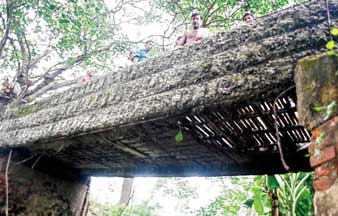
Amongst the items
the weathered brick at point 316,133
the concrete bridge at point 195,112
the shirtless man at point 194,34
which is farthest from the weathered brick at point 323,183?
the shirtless man at point 194,34

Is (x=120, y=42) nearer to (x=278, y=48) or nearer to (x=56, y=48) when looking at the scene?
(x=56, y=48)

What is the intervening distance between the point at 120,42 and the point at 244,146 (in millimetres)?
4006

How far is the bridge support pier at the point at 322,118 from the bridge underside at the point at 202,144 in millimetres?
205

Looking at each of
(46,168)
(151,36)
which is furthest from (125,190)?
(46,168)

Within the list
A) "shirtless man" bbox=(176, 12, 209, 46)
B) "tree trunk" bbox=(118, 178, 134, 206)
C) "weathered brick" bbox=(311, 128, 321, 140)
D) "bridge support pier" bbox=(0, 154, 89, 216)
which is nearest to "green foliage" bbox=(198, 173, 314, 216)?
"shirtless man" bbox=(176, 12, 209, 46)

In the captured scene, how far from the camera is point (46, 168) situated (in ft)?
13.0

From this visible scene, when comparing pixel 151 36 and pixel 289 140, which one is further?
pixel 151 36

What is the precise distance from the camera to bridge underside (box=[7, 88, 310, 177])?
2.15 metres

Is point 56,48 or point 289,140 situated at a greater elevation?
point 56,48

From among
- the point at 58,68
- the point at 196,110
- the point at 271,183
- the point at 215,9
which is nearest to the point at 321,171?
the point at 196,110

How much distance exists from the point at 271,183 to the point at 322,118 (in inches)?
61.9

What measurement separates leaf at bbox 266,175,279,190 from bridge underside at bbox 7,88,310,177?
30cm

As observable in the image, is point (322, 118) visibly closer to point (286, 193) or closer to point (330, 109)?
point (330, 109)

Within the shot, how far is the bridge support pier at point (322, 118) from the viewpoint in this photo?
142 centimetres
